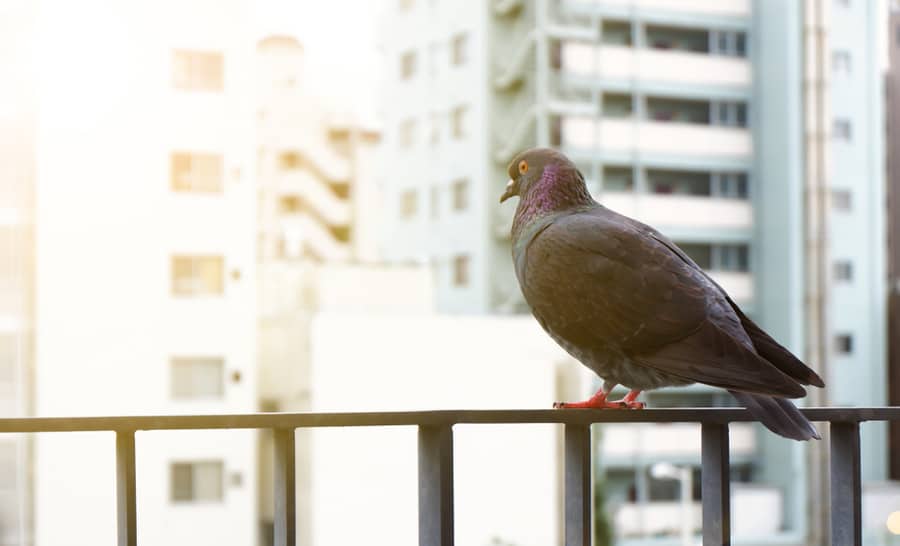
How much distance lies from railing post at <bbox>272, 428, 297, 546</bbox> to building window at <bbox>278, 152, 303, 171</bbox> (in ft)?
88.1

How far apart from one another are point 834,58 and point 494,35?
5.75m

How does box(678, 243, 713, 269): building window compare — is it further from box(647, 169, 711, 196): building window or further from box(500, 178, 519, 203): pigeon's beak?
box(500, 178, 519, 203): pigeon's beak

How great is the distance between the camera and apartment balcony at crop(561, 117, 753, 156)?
18.2 m

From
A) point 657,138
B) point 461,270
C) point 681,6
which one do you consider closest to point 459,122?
point 461,270

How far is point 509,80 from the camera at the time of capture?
60.3 ft

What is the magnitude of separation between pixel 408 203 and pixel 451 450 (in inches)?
753

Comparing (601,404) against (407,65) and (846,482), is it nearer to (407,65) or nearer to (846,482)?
(846,482)

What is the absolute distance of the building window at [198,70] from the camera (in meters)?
13.9

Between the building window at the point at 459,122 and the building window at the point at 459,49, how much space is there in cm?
74

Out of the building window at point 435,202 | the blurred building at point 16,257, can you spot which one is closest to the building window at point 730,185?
the building window at point 435,202

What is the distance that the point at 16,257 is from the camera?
13094 millimetres

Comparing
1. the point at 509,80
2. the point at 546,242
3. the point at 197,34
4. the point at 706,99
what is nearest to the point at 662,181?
the point at 706,99

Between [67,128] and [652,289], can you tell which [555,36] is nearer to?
[67,128]

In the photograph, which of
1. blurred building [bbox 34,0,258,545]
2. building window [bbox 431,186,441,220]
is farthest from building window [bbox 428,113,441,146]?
blurred building [bbox 34,0,258,545]
